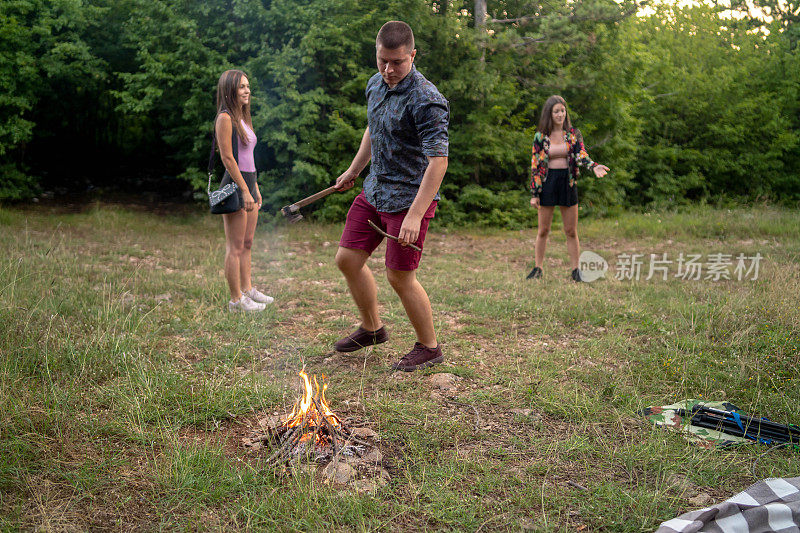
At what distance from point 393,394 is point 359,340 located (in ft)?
2.70

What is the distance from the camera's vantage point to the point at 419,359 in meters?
4.60

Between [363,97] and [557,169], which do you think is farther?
[363,97]

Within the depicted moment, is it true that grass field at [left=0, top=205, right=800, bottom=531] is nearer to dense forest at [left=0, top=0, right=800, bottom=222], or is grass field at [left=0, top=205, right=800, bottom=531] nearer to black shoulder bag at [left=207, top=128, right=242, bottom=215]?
black shoulder bag at [left=207, top=128, right=242, bottom=215]

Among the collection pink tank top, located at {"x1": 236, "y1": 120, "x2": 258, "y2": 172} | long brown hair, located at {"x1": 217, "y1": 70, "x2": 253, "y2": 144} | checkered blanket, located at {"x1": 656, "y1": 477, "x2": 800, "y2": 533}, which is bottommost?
checkered blanket, located at {"x1": 656, "y1": 477, "x2": 800, "y2": 533}

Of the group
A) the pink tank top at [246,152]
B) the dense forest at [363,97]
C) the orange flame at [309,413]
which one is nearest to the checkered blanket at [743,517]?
the orange flame at [309,413]

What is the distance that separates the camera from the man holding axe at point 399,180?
394 centimetres

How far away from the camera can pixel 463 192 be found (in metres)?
12.9

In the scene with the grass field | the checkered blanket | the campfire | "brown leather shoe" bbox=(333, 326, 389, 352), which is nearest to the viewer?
the checkered blanket

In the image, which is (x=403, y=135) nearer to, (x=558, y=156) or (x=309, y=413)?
(x=309, y=413)

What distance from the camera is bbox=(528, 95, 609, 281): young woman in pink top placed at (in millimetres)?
7551

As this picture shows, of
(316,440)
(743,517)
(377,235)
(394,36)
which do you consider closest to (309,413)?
(316,440)

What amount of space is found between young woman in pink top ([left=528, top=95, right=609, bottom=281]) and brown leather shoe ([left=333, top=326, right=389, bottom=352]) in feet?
11.0

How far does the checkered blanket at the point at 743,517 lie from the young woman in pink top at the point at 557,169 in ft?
16.2

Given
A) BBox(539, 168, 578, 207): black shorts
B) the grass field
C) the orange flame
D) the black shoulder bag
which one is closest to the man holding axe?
the grass field
